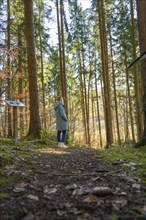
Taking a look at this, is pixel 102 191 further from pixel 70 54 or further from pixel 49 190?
pixel 70 54

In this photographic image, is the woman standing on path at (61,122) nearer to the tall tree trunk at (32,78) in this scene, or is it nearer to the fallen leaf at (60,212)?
the tall tree trunk at (32,78)

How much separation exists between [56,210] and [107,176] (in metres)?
1.52

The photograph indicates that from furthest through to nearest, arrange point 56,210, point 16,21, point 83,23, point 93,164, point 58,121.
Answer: point 83,23 → point 16,21 → point 58,121 → point 93,164 → point 56,210

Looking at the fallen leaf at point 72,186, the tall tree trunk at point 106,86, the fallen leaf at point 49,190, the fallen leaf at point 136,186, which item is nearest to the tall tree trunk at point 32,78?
the tall tree trunk at point 106,86

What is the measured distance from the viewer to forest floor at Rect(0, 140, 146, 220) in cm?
242

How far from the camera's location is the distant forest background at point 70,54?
32.2 feet

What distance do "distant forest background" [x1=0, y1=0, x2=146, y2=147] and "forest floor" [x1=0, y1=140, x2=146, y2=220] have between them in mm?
4213

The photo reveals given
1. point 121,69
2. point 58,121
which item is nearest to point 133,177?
point 58,121

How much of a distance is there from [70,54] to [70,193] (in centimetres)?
2373

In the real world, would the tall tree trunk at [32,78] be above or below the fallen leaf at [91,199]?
above

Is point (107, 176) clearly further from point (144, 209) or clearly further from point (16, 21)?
point (16, 21)

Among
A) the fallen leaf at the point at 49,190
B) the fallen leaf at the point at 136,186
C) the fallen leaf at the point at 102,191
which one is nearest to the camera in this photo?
the fallen leaf at the point at 102,191

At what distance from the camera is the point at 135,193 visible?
9.93ft

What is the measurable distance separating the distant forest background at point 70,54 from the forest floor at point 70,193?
421 cm
